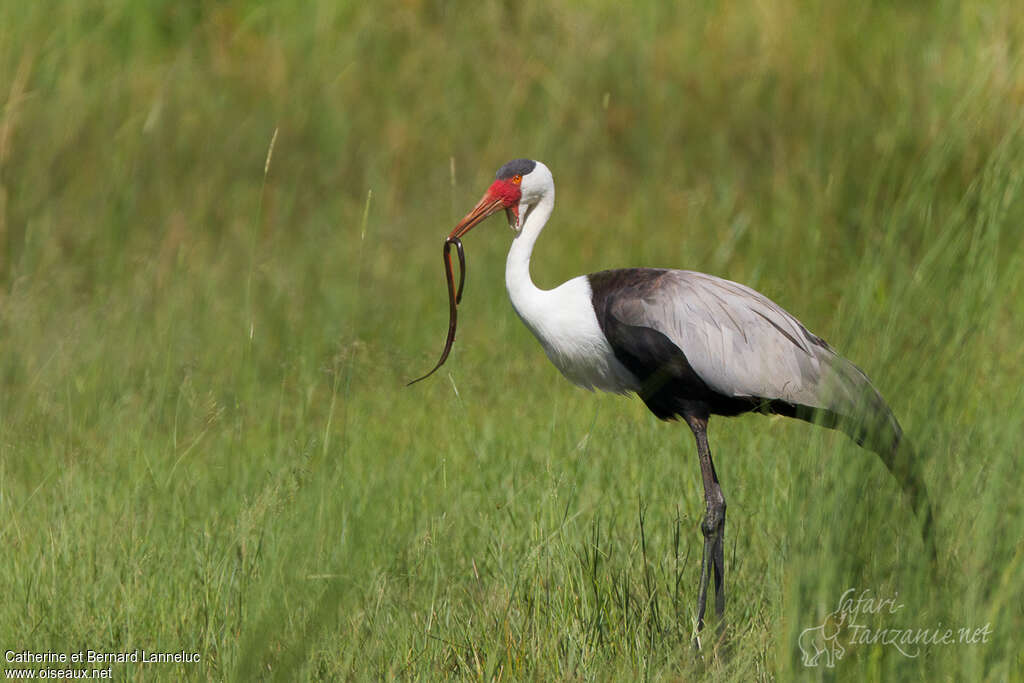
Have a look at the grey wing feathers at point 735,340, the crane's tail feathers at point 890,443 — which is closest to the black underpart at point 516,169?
the grey wing feathers at point 735,340

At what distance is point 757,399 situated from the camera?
13.1 feet

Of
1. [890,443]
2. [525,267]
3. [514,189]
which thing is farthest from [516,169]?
[890,443]

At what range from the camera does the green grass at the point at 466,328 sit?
254 cm

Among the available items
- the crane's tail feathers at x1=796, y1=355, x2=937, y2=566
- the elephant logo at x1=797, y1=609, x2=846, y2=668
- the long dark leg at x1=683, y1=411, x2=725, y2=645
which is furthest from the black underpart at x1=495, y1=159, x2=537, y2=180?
the elephant logo at x1=797, y1=609, x2=846, y2=668

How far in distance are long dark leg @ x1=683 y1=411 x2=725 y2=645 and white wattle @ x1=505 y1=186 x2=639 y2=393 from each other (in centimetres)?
26

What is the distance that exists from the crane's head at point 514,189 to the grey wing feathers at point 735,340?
0.54 meters

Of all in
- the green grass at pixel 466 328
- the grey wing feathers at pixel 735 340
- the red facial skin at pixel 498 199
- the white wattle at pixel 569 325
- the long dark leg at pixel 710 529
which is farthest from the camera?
the red facial skin at pixel 498 199

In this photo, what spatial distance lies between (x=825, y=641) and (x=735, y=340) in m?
1.63

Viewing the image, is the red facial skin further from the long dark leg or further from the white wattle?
the long dark leg

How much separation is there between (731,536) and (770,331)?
28.4 inches

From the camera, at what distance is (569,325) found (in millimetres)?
4074

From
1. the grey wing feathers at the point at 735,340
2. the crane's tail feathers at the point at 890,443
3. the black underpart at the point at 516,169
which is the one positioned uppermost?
the black underpart at the point at 516,169

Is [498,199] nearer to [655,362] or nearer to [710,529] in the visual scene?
[655,362]

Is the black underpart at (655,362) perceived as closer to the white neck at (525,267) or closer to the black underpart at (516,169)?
the white neck at (525,267)
